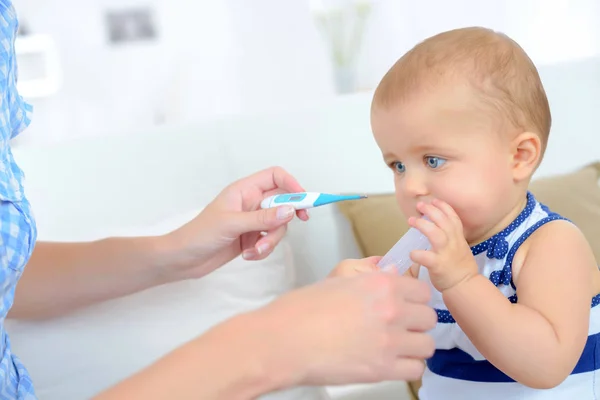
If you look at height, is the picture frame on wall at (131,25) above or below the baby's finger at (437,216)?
above

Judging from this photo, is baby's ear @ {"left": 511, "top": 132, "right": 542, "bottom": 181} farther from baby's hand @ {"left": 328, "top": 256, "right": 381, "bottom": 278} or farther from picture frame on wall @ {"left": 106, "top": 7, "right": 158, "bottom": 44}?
picture frame on wall @ {"left": 106, "top": 7, "right": 158, "bottom": 44}

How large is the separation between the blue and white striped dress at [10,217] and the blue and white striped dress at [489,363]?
57 cm

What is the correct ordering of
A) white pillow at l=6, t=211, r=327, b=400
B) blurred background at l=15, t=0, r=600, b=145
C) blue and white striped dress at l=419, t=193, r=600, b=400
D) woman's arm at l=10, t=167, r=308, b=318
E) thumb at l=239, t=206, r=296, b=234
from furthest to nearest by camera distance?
blurred background at l=15, t=0, r=600, b=145
white pillow at l=6, t=211, r=327, b=400
woman's arm at l=10, t=167, r=308, b=318
thumb at l=239, t=206, r=296, b=234
blue and white striped dress at l=419, t=193, r=600, b=400

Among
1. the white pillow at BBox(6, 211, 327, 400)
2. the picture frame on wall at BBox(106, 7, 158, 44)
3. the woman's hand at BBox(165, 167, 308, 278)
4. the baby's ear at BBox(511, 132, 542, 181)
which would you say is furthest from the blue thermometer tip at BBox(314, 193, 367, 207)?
the picture frame on wall at BBox(106, 7, 158, 44)

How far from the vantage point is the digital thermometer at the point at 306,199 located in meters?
0.94

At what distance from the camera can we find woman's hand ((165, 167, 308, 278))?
3.53 feet

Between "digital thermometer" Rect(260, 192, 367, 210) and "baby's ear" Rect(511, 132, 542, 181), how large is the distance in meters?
0.21

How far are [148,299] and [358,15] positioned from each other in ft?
5.40

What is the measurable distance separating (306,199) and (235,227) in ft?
0.55

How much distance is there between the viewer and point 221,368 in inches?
25.1

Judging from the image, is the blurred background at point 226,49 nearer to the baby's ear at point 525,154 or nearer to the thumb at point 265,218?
the thumb at point 265,218

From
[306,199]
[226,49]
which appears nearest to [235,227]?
[306,199]

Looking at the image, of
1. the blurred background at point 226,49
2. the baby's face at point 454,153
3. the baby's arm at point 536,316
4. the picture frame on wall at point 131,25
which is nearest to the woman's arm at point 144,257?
the baby's face at point 454,153

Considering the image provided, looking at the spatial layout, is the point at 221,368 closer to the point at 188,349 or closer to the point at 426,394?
the point at 188,349
